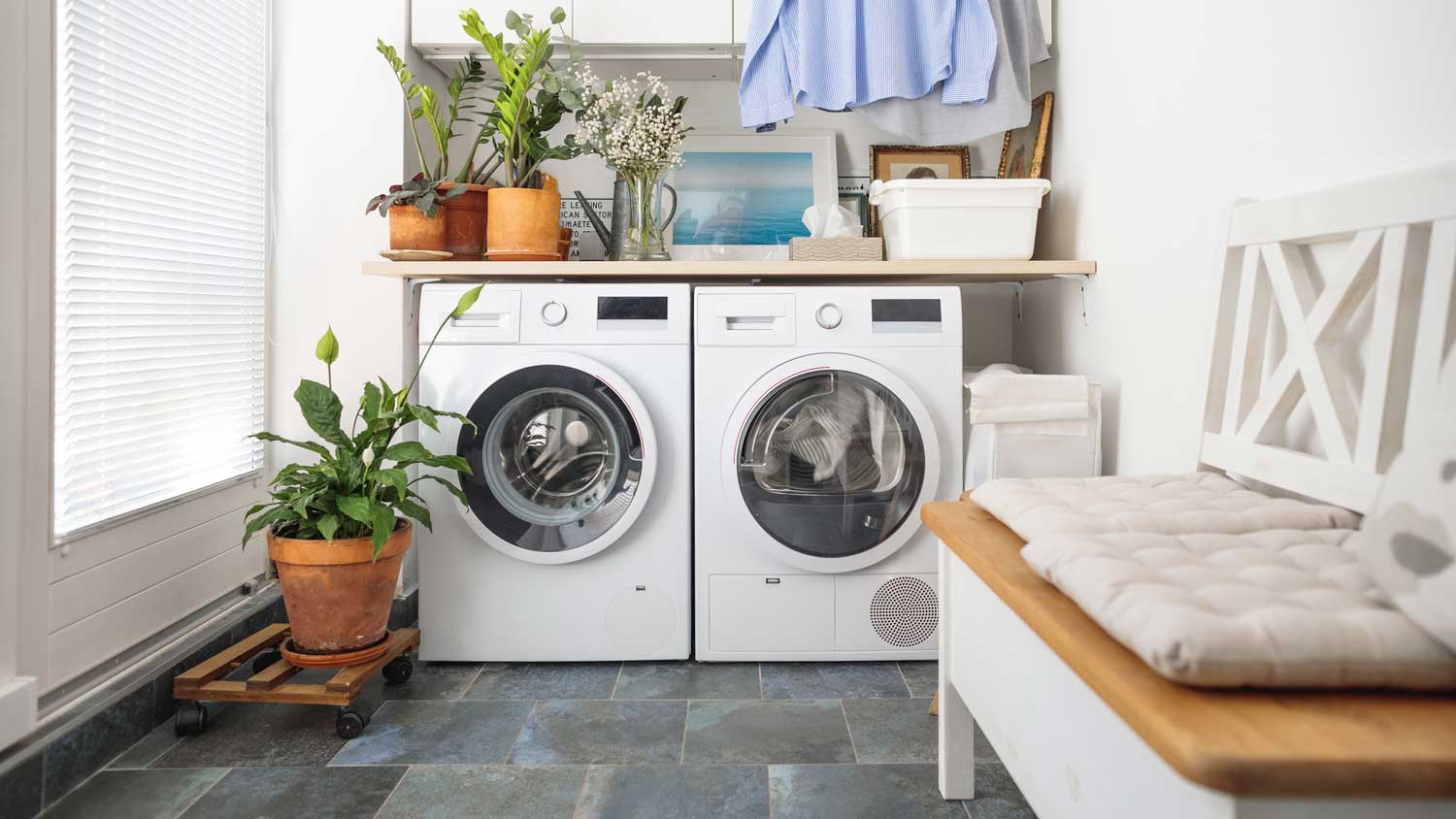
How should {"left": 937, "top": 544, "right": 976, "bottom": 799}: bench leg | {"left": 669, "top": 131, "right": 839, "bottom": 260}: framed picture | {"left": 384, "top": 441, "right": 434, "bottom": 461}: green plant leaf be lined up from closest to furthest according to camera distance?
{"left": 937, "top": 544, "right": 976, "bottom": 799}: bench leg, {"left": 384, "top": 441, "right": 434, "bottom": 461}: green plant leaf, {"left": 669, "top": 131, "right": 839, "bottom": 260}: framed picture

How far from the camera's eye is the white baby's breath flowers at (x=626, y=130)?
2.28 metres

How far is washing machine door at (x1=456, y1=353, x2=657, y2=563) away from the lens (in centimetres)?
211

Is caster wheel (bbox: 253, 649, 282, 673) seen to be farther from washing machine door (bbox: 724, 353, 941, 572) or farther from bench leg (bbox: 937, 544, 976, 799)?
bench leg (bbox: 937, 544, 976, 799)

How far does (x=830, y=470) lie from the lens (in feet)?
6.97

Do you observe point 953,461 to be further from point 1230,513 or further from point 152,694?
point 152,694

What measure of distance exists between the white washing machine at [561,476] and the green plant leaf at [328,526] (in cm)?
34

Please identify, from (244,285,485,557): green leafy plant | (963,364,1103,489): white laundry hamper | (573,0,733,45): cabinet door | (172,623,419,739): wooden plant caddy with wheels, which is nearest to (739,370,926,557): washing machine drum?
(963,364,1103,489): white laundry hamper

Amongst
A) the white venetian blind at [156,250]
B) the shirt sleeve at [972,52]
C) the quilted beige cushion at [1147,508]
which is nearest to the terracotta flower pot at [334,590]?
the white venetian blind at [156,250]

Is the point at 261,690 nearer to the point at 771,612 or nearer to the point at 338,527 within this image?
the point at 338,527

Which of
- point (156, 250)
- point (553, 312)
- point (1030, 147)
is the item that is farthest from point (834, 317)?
point (156, 250)

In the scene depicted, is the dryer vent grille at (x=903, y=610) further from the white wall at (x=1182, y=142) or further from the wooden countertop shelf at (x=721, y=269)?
the wooden countertop shelf at (x=721, y=269)

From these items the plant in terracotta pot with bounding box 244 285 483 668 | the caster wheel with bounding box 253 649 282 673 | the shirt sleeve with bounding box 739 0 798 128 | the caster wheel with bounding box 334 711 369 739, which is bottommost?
the caster wheel with bounding box 334 711 369 739

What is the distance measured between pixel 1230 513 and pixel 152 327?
1.99 m

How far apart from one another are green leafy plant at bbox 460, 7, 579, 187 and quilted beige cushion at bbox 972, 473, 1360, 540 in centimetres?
149
